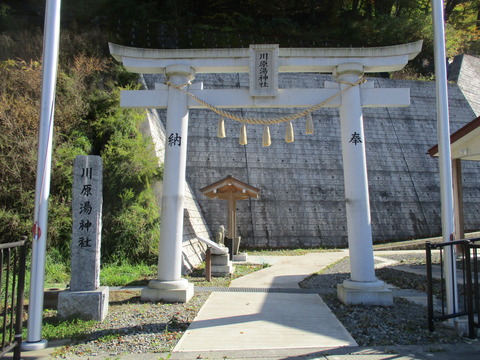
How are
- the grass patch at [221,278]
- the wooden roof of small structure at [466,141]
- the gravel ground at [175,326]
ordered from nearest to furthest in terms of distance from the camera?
the gravel ground at [175,326], the grass patch at [221,278], the wooden roof of small structure at [466,141]

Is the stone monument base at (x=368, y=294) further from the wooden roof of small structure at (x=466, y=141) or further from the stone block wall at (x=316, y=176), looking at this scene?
the stone block wall at (x=316, y=176)

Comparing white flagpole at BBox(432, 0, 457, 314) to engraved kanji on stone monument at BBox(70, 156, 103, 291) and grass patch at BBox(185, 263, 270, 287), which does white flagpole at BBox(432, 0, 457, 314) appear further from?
engraved kanji on stone monument at BBox(70, 156, 103, 291)

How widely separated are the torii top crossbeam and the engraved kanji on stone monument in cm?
238

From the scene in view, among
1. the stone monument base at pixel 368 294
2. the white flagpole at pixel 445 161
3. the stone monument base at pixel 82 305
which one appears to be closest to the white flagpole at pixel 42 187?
the stone monument base at pixel 82 305

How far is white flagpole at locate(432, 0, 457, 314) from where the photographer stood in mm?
4852

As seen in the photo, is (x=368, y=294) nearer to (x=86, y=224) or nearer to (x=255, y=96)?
(x=255, y=96)

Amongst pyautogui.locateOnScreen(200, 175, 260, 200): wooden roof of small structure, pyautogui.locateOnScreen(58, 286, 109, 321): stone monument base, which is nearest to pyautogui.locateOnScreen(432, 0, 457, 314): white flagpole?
pyautogui.locateOnScreen(58, 286, 109, 321): stone monument base

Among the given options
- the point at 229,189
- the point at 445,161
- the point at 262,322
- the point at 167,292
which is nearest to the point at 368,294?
the point at 262,322

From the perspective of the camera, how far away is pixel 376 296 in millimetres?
5820

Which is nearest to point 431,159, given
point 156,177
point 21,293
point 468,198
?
point 468,198

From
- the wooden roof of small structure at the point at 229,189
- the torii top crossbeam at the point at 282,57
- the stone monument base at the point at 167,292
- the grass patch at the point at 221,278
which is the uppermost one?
the torii top crossbeam at the point at 282,57

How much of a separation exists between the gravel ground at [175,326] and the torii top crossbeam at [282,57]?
4295 millimetres

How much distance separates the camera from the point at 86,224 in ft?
17.2

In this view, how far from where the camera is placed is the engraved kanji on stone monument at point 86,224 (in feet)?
16.8
